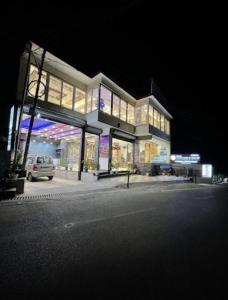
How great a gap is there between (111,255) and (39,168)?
38.2 feet

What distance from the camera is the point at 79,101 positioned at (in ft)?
54.8

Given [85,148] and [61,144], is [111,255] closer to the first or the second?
[85,148]

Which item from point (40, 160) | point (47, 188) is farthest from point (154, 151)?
point (47, 188)

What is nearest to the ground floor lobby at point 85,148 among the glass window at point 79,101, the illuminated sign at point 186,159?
the illuminated sign at point 186,159

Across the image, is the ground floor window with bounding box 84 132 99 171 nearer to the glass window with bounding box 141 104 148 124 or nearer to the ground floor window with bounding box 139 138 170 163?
the ground floor window with bounding box 139 138 170 163

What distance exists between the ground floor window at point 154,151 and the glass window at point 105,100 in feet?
22.6

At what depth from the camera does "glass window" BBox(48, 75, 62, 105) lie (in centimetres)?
1412

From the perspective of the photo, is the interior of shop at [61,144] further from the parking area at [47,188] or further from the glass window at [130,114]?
the glass window at [130,114]

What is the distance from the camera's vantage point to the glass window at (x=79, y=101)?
1637 cm

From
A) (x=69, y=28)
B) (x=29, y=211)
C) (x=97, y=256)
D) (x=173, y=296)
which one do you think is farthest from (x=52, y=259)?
(x=69, y=28)

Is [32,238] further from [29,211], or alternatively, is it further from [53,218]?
[29,211]

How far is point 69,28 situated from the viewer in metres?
8.74

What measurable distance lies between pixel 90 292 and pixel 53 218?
3.46 metres

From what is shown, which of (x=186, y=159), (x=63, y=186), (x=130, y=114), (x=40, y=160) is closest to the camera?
(x=63, y=186)
